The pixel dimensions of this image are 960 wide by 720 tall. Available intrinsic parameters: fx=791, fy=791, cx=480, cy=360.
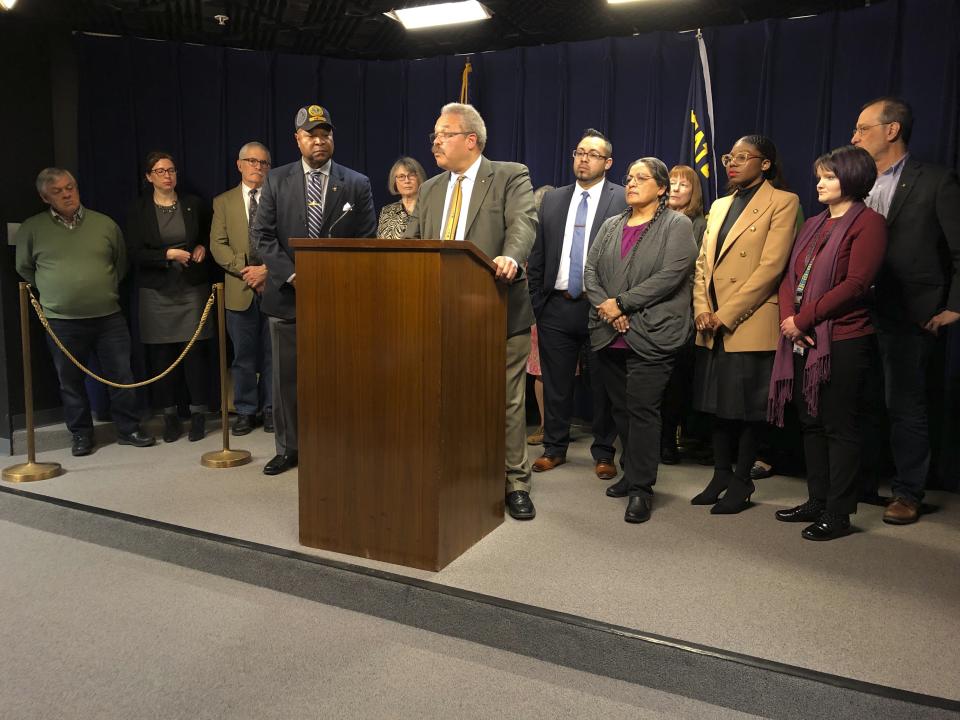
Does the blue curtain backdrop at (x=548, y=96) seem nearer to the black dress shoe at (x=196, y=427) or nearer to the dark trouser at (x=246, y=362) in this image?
the dark trouser at (x=246, y=362)

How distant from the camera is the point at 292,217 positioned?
3.76 meters

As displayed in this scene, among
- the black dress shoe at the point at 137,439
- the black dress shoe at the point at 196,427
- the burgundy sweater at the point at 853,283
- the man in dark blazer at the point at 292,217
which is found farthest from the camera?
the black dress shoe at the point at 196,427

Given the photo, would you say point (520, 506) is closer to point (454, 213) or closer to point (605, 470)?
point (605, 470)

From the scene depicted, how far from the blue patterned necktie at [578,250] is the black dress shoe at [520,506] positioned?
118 cm

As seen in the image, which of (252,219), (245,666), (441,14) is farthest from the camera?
(441,14)

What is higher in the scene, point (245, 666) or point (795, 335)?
point (795, 335)

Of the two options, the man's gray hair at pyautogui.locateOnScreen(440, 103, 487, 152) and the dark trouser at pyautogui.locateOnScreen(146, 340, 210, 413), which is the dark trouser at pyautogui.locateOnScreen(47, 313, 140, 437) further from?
the man's gray hair at pyautogui.locateOnScreen(440, 103, 487, 152)

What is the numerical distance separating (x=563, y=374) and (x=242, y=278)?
204 cm

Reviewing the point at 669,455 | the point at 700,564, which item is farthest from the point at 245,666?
the point at 669,455

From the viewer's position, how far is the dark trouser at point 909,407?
3.32 metres

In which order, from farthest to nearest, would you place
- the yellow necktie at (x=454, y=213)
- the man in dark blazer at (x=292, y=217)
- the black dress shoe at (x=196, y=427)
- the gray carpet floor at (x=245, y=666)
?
the black dress shoe at (x=196, y=427)
the man in dark blazer at (x=292, y=217)
the yellow necktie at (x=454, y=213)
the gray carpet floor at (x=245, y=666)

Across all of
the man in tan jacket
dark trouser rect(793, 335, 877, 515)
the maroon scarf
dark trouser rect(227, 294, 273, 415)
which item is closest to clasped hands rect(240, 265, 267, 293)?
the man in tan jacket

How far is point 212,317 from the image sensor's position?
4.97 metres

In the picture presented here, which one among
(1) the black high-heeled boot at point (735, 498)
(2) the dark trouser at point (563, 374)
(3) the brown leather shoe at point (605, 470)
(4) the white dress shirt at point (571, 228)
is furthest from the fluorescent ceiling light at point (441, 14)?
(1) the black high-heeled boot at point (735, 498)
